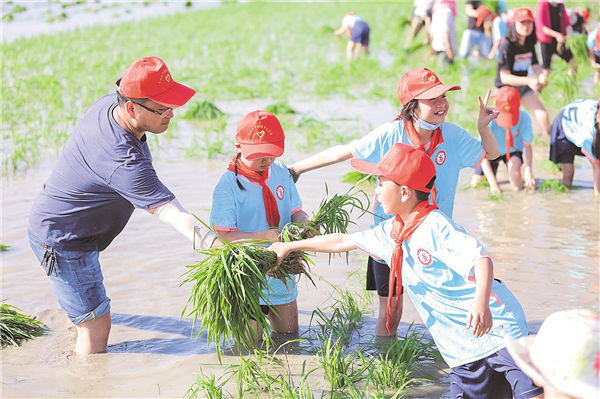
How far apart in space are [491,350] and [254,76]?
37.5ft

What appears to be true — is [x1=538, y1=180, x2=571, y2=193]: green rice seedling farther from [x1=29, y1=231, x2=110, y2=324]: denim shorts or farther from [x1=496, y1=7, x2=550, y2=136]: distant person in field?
[x1=29, y1=231, x2=110, y2=324]: denim shorts

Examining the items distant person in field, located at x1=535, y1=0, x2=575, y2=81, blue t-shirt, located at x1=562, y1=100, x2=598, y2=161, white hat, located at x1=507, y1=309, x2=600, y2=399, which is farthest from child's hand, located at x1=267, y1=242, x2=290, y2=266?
distant person in field, located at x1=535, y1=0, x2=575, y2=81

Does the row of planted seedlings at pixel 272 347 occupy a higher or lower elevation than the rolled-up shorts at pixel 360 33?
lower

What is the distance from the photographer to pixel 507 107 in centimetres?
667

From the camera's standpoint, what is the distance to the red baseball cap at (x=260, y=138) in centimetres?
374

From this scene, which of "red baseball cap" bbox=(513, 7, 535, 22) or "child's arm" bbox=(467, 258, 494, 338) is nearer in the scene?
"child's arm" bbox=(467, 258, 494, 338)

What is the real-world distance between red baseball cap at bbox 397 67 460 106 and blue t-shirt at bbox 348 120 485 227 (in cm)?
18

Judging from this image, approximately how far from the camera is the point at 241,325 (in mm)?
Answer: 3562

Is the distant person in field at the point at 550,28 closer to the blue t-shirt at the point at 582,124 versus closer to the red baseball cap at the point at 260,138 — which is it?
the blue t-shirt at the point at 582,124

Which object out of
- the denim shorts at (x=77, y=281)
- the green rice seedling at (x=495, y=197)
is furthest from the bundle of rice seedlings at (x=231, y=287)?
the green rice seedling at (x=495, y=197)

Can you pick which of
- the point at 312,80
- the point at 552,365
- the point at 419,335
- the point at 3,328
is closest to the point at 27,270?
the point at 3,328

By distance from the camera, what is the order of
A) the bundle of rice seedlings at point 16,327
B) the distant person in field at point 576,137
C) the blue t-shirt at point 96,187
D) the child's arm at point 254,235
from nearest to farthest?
the blue t-shirt at point 96,187 < the child's arm at point 254,235 < the bundle of rice seedlings at point 16,327 < the distant person in field at point 576,137

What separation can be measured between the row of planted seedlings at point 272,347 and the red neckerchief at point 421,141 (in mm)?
481

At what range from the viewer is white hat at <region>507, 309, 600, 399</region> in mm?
1936
